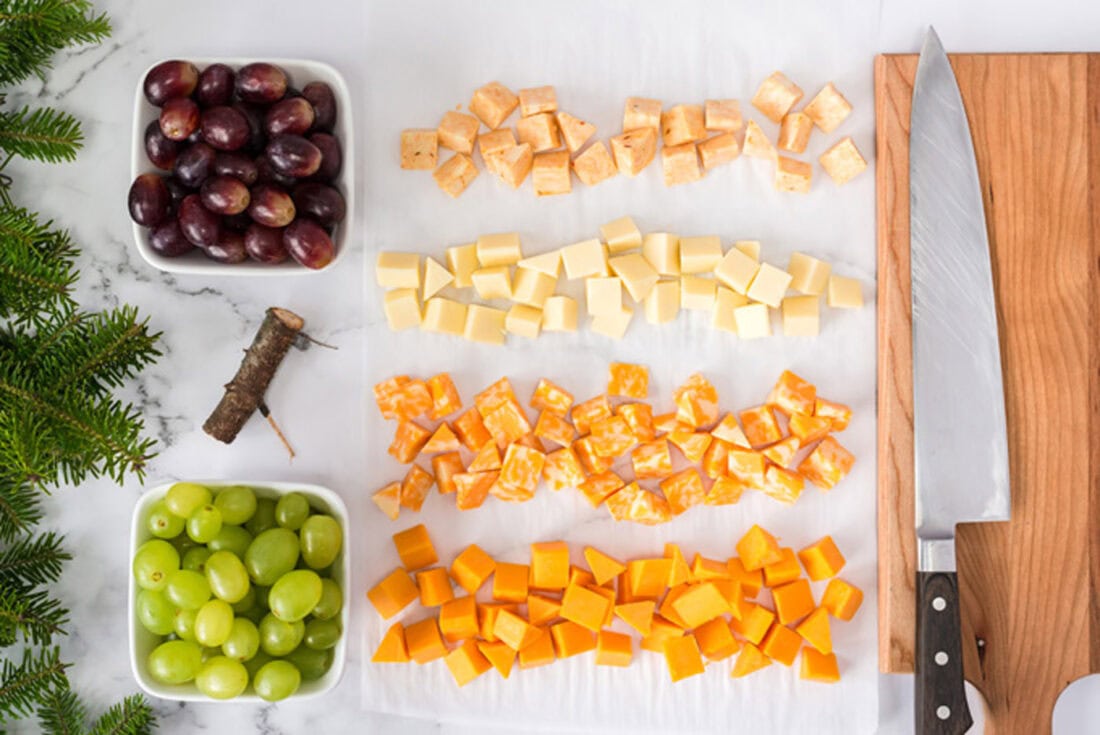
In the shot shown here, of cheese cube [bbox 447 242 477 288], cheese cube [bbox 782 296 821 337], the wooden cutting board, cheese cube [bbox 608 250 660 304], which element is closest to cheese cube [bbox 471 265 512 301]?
cheese cube [bbox 447 242 477 288]

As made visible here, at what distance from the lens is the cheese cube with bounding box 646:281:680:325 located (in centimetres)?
123

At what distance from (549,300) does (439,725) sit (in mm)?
541

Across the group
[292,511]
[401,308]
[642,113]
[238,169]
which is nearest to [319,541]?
[292,511]

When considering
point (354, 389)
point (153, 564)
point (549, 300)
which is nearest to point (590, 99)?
point (549, 300)

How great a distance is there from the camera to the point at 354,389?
1261 mm

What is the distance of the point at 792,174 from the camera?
1215 millimetres

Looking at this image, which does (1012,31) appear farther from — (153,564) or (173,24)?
(153,564)

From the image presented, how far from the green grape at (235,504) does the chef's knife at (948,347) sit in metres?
0.76

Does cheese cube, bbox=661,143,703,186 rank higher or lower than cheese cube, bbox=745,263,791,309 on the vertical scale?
higher

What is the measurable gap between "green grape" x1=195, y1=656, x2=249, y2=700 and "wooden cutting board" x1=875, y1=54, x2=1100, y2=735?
77cm

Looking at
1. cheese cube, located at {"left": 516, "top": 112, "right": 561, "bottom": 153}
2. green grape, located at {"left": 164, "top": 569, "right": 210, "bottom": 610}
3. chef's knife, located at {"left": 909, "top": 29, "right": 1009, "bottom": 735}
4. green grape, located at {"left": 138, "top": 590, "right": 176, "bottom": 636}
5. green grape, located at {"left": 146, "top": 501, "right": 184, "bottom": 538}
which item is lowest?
green grape, located at {"left": 138, "top": 590, "right": 176, "bottom": 636}

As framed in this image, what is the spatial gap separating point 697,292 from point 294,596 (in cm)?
58

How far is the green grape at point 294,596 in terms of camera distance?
42.7 inches

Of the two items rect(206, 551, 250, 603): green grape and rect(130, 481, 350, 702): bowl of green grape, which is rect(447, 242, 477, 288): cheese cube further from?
rect(206, 551, 250, 603): green grape
